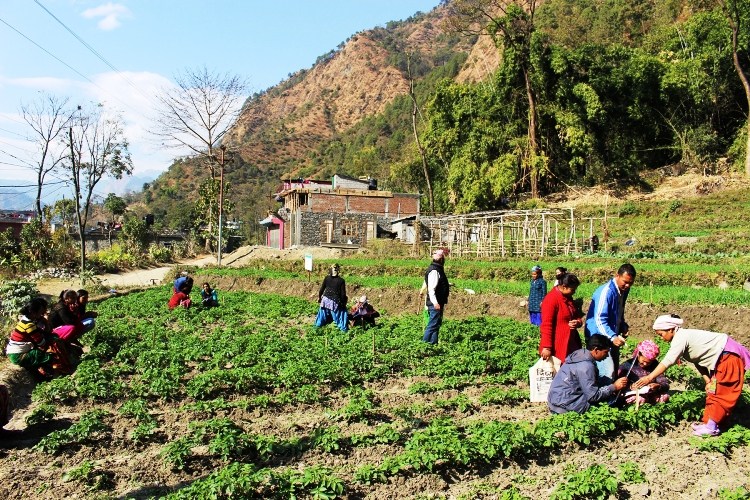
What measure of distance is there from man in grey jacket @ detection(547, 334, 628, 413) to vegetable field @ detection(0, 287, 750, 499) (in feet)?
0.62

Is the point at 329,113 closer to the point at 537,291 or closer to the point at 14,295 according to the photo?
the point at 14,295

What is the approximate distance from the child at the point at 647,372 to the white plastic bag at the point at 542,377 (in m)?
0.80

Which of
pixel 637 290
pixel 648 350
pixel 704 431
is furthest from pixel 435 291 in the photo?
pixel 637 290

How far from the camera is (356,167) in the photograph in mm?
89125

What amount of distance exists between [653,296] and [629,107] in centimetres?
3521

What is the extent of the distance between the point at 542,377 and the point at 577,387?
81 cm

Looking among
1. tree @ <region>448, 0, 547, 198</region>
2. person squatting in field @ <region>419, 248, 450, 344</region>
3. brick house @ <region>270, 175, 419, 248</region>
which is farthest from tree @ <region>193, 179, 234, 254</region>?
person squatting in field @ <region>419, 248, 450, 344</region>

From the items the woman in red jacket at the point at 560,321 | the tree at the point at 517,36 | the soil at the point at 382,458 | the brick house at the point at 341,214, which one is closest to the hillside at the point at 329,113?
the tree at the point at 517,36

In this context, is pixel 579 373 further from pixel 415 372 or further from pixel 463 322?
pixel 463 322

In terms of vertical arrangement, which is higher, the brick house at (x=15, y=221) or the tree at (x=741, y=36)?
the tree at (x=741, y=36)

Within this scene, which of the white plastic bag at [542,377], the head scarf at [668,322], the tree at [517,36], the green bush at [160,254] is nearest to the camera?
the head scarf at [668,322]

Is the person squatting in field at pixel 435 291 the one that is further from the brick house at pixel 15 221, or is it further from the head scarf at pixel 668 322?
the brick house at pixel 15 221

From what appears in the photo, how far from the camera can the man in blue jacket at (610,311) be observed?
7.05 m

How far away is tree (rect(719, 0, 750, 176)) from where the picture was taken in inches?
1532
